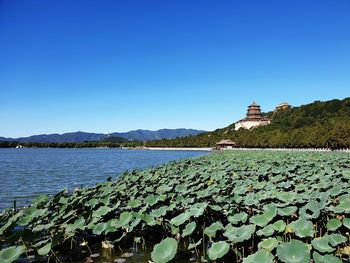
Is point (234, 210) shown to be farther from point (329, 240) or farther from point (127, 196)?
point (127, 196)

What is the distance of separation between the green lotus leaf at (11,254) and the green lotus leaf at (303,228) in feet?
12.3

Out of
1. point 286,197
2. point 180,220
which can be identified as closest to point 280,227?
point 180,220

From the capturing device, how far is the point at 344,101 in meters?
118

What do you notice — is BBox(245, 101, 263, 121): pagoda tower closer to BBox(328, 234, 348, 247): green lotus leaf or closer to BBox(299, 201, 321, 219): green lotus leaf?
BBox(299, 201, 321, 219): green lotus leaf

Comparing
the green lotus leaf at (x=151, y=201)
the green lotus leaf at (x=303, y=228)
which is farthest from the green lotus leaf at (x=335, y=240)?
the green lotus leaf at (x=151, y=201)

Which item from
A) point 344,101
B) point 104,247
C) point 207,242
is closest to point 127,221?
point 104,247

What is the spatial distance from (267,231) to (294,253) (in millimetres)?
1084

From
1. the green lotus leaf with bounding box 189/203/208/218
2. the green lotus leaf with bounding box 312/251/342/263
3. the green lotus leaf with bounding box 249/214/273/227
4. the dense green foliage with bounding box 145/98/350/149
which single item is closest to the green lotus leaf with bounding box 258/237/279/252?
the green lotus leaf with bounding box 312/251/342/263

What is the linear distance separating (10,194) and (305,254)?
47.6ft

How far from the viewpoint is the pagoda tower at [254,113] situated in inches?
4956

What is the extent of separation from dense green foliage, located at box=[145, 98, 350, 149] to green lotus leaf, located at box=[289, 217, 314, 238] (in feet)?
164

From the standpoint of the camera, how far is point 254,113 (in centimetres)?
12631

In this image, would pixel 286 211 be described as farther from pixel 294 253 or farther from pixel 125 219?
pixel 125 219

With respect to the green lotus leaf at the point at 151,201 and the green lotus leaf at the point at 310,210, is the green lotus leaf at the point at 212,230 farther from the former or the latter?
the green lotus leaf at the point at 151,201
